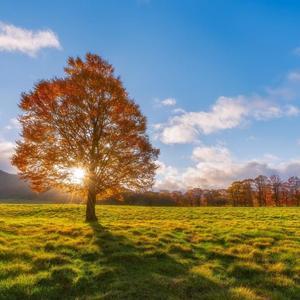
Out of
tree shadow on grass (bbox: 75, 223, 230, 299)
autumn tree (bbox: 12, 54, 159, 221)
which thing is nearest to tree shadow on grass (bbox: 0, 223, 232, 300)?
tree shadow on grass (bbox: 75, 223, 230, 299)

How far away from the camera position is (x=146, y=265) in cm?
1330

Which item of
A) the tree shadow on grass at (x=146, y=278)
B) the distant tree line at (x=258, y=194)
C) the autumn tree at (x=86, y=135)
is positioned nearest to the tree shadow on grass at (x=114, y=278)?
the tree shadow on grass at (x=146, y=278)

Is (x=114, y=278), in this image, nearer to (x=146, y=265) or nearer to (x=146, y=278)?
(x=146, y=278)

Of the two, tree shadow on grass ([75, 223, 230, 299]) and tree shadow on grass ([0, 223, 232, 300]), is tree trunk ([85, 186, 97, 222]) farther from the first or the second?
A: tree shadow on grass ([0, 223, 232, 300])

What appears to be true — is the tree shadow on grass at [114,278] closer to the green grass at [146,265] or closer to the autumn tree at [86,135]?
the green grass at [146,265]

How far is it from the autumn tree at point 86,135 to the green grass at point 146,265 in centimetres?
595

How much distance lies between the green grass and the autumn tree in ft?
19.5

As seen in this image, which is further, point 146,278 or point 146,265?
point 146,265

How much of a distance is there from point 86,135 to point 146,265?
1502 centimetres

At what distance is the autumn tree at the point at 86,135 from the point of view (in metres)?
24.7

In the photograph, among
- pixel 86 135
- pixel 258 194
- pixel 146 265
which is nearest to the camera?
pixel 146 265

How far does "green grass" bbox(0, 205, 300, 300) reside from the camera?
9.95m

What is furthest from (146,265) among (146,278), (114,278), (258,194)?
(258,194)

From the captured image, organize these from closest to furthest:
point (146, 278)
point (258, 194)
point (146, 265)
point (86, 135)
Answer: point (146, 278) → point (146, 265) → point (86, 135) → point (258, 194)
